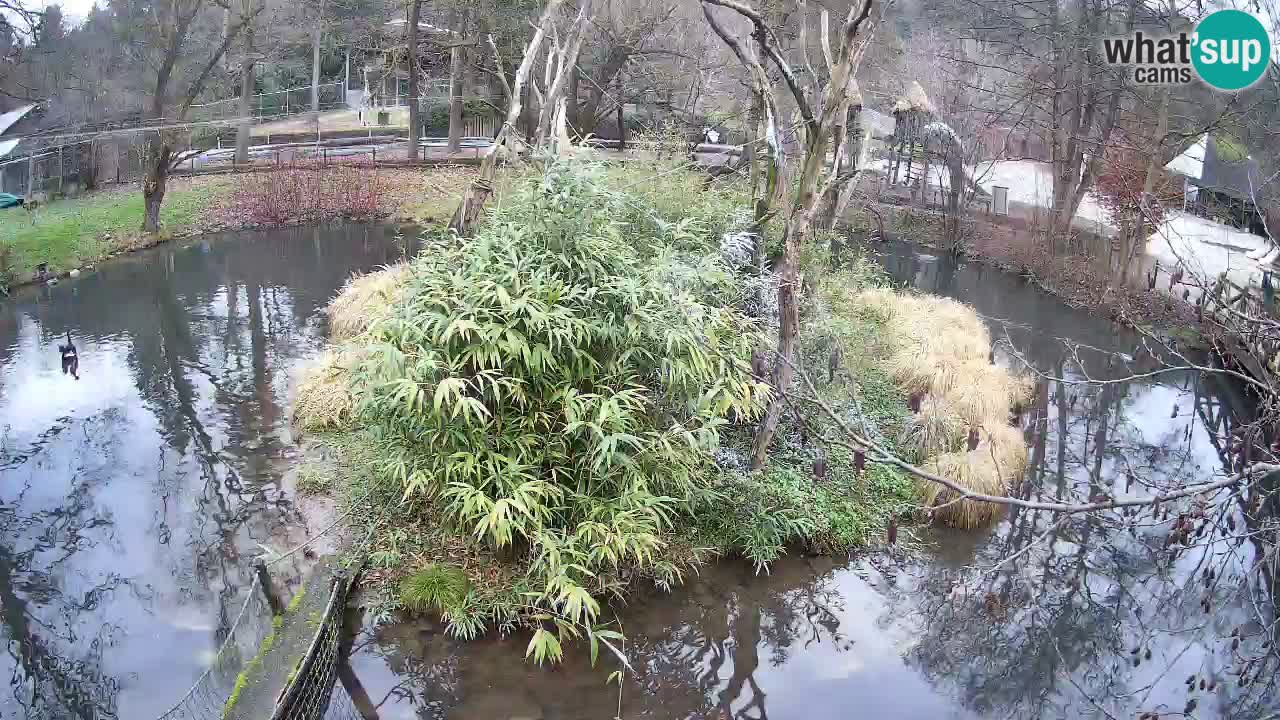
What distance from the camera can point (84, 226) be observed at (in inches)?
579

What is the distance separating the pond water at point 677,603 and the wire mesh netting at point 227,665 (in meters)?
0.30

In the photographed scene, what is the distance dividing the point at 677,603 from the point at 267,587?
2543 millimetres

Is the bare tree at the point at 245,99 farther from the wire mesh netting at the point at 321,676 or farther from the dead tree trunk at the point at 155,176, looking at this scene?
the wire mesh netting at the point at 321,676

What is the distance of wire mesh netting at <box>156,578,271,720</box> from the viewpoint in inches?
201

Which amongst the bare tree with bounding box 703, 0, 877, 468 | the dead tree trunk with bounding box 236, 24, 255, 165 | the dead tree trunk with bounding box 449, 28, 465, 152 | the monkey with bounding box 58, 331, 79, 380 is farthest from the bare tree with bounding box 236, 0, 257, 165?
the bare tree with bounding box 703, 0, 877, 468

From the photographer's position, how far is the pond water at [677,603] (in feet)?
18.6

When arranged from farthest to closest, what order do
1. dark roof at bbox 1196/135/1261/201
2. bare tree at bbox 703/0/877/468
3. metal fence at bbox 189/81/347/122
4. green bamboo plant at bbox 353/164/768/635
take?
metal fence at bbox 189/81/347/122
dark roof at bbox 1196/135/1261/201
bare tree at bbox 703/0/877/468
green bamboo plant at bbox 353/164/768/635

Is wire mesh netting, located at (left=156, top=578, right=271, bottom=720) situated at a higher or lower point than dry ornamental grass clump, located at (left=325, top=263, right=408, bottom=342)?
lower

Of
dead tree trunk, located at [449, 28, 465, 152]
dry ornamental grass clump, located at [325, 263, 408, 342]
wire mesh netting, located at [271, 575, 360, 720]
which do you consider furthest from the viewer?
dead tree trunk, located at [449, 28, 465, 152]

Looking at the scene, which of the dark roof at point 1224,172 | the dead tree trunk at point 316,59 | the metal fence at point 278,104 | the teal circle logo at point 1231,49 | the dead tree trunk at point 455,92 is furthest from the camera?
the dead tree trunk at point 455,92

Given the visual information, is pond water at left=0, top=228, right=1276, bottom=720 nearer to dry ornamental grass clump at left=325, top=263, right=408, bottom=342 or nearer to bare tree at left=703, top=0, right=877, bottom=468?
dry ornamental grass clump at left=325, top=263, right=408, bottom=342

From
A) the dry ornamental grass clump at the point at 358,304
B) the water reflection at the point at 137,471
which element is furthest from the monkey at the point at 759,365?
the dry ornamental grass clump at the point at 358,304

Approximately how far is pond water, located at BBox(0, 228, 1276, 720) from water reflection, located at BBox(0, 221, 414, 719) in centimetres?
2

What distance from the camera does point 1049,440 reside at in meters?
9.34
